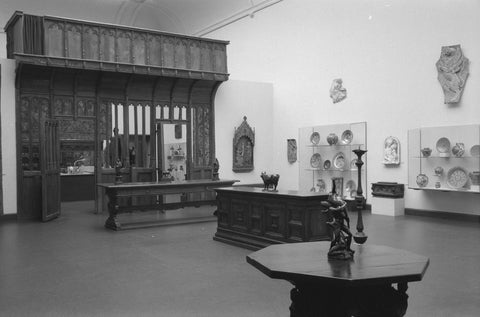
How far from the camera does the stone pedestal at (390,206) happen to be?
1157 cm

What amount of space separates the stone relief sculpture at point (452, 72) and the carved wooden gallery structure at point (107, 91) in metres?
5.99

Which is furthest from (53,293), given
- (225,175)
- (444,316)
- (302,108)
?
(302,108)

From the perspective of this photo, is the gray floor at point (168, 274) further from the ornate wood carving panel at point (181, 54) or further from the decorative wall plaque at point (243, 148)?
the ornate wood carving panel at point (181, 54)

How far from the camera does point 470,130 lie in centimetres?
1020

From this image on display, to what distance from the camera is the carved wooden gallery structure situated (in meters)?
11.5

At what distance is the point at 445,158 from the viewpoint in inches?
421

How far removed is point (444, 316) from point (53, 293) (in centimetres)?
407

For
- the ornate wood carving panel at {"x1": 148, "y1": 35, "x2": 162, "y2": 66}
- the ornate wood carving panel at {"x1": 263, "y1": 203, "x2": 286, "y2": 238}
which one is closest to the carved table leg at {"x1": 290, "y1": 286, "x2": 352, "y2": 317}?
the ornate wood carving panel at {"x1": 263, "y1": 203, "x2": 286, "y2": 238}

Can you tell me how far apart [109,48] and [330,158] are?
673 cm

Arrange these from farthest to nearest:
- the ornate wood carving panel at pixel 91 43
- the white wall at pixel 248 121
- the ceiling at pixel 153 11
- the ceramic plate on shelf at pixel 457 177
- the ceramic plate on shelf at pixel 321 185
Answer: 1. the ceiling at pixel 153 11
2. the white wall at pixel 248 121
3. the ceramic plate on shelf at pixel 321 185
4. the ornate wood carving panel at pixel 91 43
5. the ceramic plate on shelf at pixel 457 177

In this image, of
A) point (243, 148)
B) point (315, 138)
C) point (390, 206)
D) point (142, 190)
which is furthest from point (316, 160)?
point (142, 190)

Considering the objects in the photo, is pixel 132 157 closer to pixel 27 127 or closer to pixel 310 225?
pixel 27 127

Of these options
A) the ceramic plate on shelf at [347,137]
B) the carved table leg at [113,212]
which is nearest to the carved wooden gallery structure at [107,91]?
the carved table leg at [113,212]

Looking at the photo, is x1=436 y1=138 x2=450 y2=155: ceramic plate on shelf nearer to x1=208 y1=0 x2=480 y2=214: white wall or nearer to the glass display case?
the glass display case
